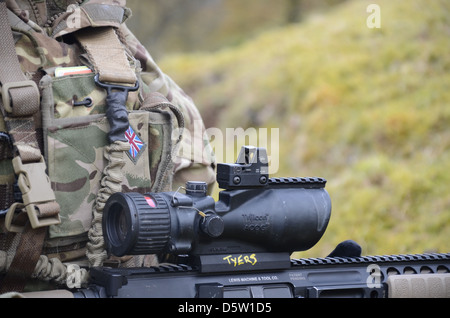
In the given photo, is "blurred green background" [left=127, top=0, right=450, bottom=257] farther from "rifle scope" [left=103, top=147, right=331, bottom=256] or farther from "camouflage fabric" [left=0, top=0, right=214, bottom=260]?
"camouflage fabric" [left=0, top=0, right=214, bottom=260]

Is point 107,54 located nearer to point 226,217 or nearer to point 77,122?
point 77,122

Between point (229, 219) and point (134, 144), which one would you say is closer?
point (229, 219)

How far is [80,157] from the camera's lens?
254 cm

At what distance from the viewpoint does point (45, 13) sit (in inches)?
107

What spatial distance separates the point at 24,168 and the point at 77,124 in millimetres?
294

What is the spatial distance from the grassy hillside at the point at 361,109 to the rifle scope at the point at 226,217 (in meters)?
3.12

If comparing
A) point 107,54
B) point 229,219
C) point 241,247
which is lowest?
point 241,247

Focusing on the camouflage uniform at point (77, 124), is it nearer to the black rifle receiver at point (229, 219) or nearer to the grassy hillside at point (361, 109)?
the black rifle receiver at point (229, 219)

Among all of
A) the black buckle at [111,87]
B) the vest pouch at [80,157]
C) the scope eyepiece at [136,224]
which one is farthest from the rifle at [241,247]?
the black buckle at [111,87]

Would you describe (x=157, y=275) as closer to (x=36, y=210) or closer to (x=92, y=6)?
(x=36, y=210)

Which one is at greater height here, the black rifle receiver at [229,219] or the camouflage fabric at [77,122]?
the camouflage fabric at [77,122]

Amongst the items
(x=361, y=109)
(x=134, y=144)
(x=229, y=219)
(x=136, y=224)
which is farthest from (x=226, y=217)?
(x=361, y=109)

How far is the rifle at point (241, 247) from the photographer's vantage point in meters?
2.31

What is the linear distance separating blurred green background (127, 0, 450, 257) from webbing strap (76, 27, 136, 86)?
134 inches
